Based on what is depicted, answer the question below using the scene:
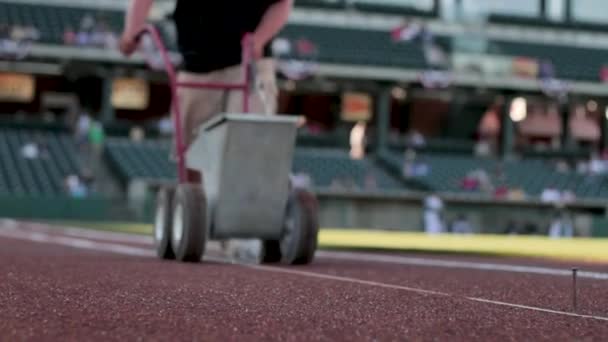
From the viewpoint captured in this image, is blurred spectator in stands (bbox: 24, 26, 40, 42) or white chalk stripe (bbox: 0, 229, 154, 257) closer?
white chalk stripe (bbox: 0, 229, 154, 257)

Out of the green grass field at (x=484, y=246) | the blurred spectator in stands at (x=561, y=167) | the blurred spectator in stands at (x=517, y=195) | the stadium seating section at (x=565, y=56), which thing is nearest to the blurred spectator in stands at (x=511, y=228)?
the blurred spectator in stands at (x=517, y=195)

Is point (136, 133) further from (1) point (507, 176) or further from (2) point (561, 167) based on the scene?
(2) point (561, 167)

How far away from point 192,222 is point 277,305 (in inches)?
111

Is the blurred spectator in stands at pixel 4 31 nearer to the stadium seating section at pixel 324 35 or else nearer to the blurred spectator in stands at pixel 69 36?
the stadium seating section at pixel 324 35

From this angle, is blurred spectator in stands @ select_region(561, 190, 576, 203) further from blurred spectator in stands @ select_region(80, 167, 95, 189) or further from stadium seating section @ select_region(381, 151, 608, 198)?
blurred spectator in stands @ select_region(80, 167, 95, 189)

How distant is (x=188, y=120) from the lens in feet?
24.6

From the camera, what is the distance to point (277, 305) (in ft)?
13.2

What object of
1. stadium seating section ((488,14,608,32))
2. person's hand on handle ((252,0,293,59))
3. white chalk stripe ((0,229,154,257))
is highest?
stadium seating section ((488,14,608,32))

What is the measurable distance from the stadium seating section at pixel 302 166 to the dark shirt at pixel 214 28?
21805mm

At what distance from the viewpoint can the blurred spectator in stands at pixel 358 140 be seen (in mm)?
39094

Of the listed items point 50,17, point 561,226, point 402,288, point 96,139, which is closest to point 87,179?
point 96,139

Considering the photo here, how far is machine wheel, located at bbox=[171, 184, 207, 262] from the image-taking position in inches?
266

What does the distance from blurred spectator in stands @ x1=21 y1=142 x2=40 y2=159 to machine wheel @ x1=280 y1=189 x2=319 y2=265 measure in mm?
24710

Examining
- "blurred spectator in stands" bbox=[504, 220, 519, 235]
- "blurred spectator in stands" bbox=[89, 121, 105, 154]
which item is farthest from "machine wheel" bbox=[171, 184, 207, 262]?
"blurred spectator in stands" bbox=[89, 121, 105, 154]
